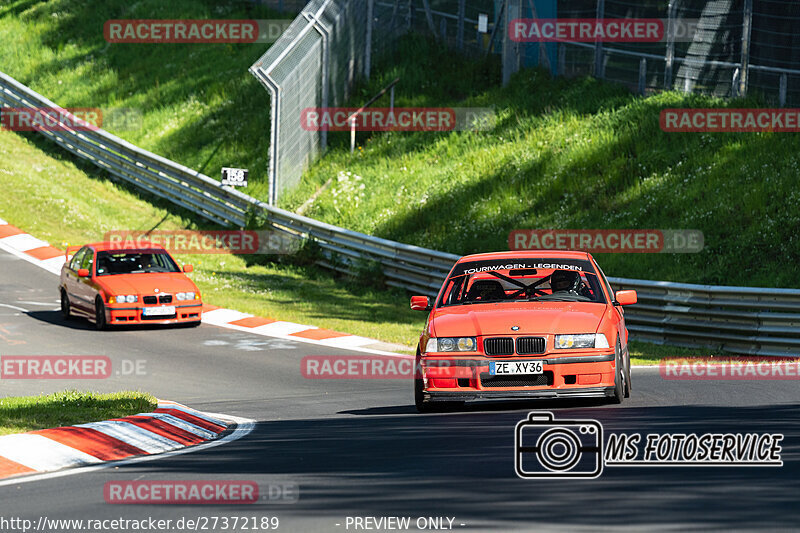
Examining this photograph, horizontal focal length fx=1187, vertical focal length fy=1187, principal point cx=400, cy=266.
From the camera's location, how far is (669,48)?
90.8 ft

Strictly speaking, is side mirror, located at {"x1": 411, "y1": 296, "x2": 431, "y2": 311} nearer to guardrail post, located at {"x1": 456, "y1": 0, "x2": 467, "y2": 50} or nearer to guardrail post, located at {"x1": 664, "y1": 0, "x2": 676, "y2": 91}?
guardrail post, located at {"x1": 664, "y1": 0, "x2": 676, "y2": 91}

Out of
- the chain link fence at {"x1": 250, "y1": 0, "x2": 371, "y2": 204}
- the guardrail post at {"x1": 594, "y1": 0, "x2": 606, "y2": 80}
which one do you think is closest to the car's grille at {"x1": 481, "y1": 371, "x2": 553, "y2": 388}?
the chain link fence at {"x1": 250, "y1": 0, "x2": 371, "y2": 204}

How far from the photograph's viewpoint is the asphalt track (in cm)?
655

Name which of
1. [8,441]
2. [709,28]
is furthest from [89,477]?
[709,28]

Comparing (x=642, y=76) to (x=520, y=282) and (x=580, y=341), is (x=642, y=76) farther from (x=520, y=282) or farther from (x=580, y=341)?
(x=580, y=341)

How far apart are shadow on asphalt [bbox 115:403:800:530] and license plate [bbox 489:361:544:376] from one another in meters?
0.39

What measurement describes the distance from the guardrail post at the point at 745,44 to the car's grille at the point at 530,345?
16909 mm

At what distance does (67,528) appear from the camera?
6.72m

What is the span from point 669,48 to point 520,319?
18467 mm

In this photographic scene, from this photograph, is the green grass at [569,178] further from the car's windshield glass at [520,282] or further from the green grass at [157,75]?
the car's windshield glass at [520,282]

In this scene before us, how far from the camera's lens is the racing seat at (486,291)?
11.9 metres

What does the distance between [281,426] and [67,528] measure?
412 centimetres

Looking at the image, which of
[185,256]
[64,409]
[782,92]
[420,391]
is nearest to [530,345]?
[420,391]

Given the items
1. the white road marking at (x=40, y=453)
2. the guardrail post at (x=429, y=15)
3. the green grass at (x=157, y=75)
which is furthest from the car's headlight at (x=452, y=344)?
the guardrail post at (x=429, y=15)
